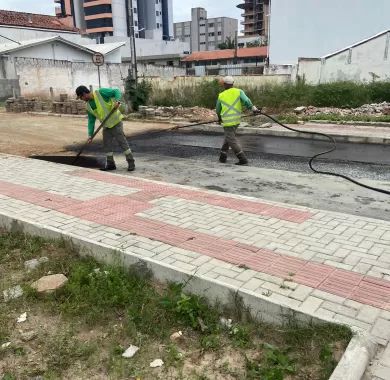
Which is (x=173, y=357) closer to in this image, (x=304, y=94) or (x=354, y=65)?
(x=304, y=94)

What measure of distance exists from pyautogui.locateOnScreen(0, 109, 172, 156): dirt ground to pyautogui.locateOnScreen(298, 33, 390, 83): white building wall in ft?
30.1

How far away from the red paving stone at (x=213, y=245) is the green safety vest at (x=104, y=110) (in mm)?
1881

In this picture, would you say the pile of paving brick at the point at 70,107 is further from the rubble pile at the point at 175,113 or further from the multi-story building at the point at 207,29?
the multi-story building at the point at 207,29

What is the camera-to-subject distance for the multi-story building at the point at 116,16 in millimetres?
88375

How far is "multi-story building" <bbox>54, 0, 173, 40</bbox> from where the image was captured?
290 ft

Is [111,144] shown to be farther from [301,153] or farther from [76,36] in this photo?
[76,36]

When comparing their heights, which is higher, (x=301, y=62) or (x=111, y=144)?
(x=301, y=62)

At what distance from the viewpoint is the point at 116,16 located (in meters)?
88.4

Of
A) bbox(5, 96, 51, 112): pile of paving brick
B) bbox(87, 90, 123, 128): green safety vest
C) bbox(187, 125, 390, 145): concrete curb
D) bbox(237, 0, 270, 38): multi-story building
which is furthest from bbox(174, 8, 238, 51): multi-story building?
bbox(87, 90, 123, 128): green safety vest

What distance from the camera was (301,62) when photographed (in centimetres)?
2094

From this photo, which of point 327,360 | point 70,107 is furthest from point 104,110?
point 70,107

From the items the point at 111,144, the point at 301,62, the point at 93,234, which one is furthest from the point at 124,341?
the point at 301,62

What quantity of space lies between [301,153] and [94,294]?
758cm

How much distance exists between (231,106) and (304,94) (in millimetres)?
10835
